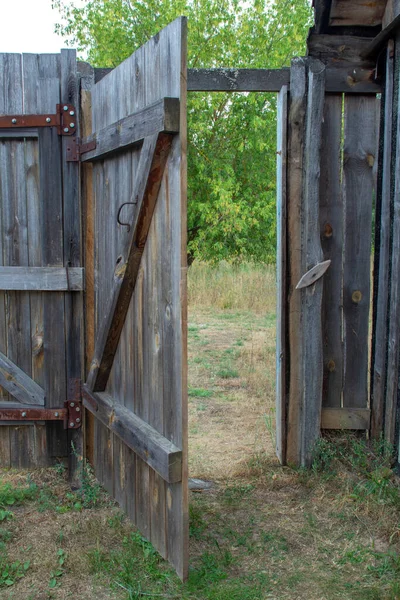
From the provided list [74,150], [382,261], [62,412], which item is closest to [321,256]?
[382,261]

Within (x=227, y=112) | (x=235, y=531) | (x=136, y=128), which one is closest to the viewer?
(x=136, y=128)

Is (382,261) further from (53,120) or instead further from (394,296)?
(53,120)

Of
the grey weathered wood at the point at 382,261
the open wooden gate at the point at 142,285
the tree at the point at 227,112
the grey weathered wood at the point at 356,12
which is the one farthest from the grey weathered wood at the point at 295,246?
the tree at the point at 227,112

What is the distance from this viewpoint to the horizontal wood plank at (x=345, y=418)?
442 cm

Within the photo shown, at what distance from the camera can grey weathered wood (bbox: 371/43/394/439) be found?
4.10 metres

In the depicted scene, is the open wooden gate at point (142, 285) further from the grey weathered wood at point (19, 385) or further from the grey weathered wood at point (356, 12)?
the grey weathered wood at point (356, 12)

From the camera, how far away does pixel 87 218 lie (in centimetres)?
407

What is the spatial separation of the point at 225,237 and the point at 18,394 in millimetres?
8395

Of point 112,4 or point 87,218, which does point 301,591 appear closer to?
point 87,218

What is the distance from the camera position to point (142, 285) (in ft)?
10.7

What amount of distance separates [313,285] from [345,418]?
99 centimetres

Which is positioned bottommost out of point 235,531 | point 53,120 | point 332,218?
point 235,531

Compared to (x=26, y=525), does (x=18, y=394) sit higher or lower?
higher

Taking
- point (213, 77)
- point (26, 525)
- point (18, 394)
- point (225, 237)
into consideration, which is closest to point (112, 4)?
point (225, 237)
